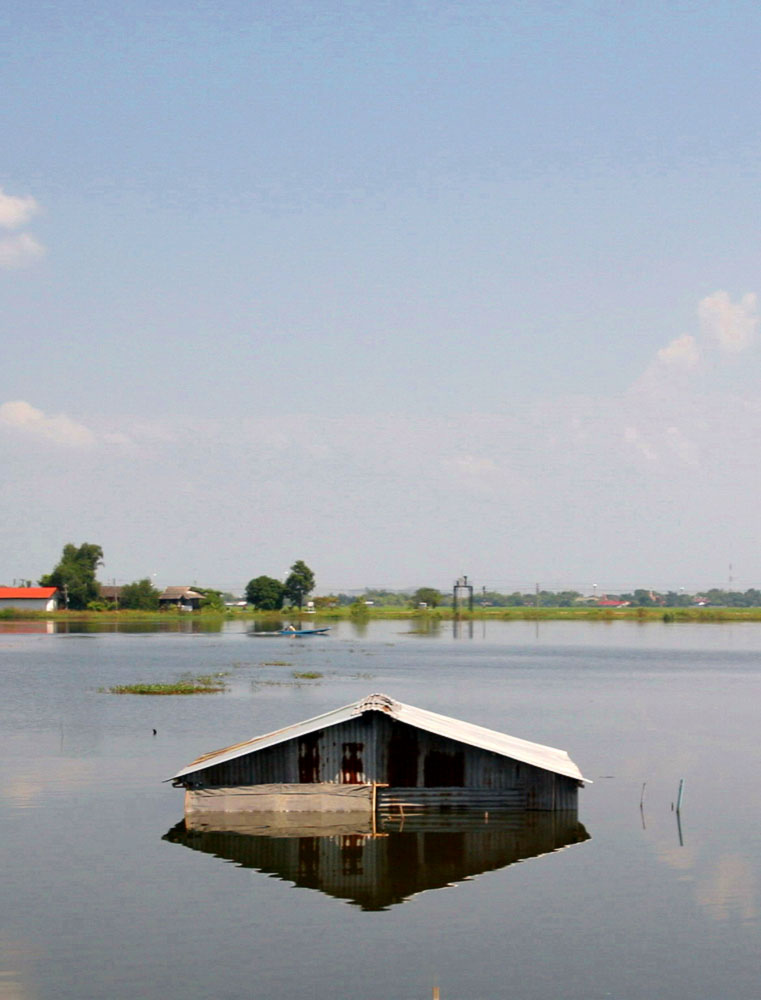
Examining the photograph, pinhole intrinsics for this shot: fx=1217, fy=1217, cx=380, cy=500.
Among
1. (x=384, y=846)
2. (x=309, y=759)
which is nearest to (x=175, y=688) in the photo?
(x=309, y=759)

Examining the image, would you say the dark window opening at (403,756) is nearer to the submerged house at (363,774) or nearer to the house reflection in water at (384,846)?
the submerged house at (363,774)

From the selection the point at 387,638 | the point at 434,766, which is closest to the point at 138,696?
the point at 434,766

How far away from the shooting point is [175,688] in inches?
3137

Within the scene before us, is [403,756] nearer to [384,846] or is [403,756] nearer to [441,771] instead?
[441,771]

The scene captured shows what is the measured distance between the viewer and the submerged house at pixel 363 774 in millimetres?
36156

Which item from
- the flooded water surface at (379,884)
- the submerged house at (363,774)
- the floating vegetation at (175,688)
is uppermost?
the submerged house at (363,774)

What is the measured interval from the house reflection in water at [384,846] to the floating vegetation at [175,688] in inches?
1674

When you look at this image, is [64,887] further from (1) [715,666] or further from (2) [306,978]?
(1) [715,666]

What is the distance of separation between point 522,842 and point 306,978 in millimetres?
12579

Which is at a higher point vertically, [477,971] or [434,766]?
[434,766]

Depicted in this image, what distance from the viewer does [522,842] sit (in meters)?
35.4

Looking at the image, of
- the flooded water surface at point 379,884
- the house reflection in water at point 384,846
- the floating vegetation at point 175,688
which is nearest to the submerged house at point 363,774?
the house reflection in water at point 384,846

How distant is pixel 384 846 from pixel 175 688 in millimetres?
47392

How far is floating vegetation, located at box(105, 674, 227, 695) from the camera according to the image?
7894cm
